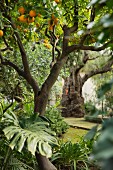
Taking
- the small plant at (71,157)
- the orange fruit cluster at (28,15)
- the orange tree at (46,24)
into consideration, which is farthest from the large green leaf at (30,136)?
the orange fruit cluster at (28,15)

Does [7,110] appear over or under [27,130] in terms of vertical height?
over

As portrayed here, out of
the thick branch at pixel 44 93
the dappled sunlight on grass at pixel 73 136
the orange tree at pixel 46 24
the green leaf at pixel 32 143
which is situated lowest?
the dappled sunlight on grass at pixel 73 136

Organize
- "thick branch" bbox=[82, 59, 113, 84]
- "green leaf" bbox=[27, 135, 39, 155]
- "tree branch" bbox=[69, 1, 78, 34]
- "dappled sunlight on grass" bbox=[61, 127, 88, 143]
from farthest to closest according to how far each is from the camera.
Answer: "thick branch" bbox=[82, 59, 113, 84], "dappled sunlight on grass" bbox=[61, 127, 88, 143], "tree branch" bbox=[69, 1, 78, 34], "green leaf" bbox=[27, 135, 39, 155]

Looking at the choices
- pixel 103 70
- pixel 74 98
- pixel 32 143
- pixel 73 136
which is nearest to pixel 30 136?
pixel 32 143

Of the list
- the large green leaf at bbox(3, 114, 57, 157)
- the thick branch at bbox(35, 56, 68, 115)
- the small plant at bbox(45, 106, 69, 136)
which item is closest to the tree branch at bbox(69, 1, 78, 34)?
the thick branch at bbox(35, 56, 68, 115)

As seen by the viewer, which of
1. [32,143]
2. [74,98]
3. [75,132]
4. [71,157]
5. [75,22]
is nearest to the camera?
[32,143]

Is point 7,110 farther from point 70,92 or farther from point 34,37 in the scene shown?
point 70,92

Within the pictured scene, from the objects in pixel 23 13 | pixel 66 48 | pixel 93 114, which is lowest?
pixel 93 114

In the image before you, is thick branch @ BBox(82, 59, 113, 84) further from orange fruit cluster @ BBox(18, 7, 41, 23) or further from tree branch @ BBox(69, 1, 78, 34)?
orange fruit cluster @ BBox(18, 7, 41, 23)

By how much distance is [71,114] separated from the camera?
1007 cm

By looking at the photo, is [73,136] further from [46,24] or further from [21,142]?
[21,142]

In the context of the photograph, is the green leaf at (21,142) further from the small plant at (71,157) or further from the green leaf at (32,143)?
the small plant at (71,157)

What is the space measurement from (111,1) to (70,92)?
941 cm


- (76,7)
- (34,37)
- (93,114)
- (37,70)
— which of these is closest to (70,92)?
(37,70)
